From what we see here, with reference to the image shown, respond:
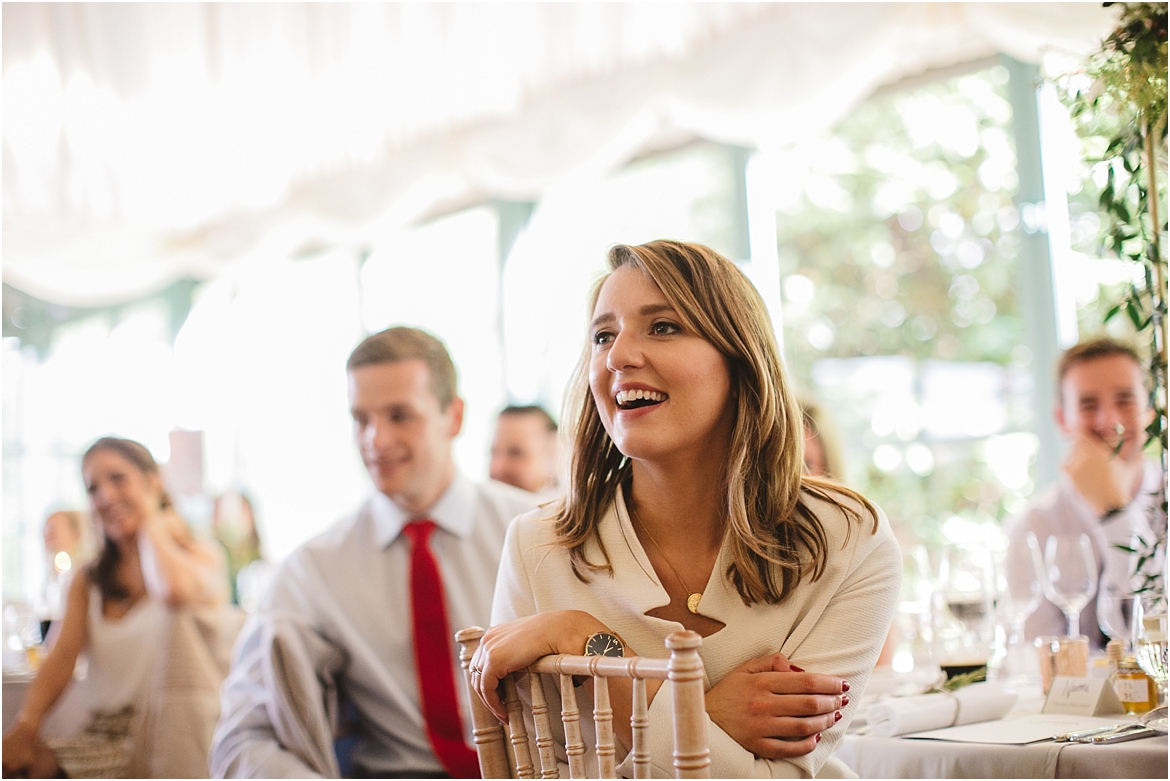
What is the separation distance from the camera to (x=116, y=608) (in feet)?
10.7

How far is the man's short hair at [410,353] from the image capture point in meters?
2.42

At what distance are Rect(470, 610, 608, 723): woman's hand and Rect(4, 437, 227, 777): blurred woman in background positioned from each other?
198cm

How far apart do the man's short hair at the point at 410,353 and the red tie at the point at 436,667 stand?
39 centimetres

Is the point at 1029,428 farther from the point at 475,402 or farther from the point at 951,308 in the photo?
the point at 475,402

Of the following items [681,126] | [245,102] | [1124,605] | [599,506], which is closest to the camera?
[599,506]

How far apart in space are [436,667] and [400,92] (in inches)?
155

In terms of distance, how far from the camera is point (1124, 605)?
2.00 m

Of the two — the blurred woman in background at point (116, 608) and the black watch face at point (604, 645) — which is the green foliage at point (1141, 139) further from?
the blurred woman in background at point (116, 608)

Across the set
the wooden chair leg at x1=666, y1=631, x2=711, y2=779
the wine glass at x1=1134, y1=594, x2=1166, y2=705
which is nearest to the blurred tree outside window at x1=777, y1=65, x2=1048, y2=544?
the wine glass at x1=1134, y1=594, x2=1166, y2=705

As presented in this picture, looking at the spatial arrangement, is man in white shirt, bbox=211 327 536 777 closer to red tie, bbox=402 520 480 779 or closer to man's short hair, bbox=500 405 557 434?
red tie, bbox=402 520 480 779

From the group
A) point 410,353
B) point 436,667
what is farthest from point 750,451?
point 410,353

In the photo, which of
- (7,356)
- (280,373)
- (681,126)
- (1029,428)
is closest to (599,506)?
(1029,428)

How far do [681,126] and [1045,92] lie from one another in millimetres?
1594

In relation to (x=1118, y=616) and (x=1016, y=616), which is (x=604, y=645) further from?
(x=1016, y=616)
